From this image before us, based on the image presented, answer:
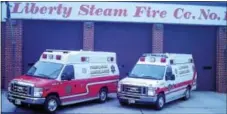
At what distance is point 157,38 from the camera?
20266mm

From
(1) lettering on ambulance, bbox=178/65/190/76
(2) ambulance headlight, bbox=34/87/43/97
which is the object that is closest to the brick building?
(1) lettering on ambulance, bbox=178/65/190/76

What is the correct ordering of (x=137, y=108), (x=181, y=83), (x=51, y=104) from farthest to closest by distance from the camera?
(x=181, y=83)
(x=137, y=108)
(x=51, y=104)

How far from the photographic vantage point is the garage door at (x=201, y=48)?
69.2ft

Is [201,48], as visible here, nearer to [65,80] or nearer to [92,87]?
[92,87]

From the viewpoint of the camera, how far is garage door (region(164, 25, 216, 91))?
21.1 meters

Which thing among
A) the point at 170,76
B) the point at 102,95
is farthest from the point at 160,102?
the point at 102,95

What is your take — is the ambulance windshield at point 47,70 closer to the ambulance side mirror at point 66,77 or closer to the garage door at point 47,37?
the ambulance side mirror at point 66,77

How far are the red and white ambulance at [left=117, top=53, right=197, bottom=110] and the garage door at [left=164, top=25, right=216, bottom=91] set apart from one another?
10.7ft

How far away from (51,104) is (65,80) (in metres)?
1.21

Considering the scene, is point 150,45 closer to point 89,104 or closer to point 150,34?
point 150,34

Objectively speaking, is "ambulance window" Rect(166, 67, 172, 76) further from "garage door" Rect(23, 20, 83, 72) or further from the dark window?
"garage door" Rect(23, 20, 83, 72)

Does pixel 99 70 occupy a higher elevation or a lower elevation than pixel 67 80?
higher

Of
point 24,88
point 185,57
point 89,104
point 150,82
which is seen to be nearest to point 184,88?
point 185,57

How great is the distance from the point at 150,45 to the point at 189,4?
3.46 meters
